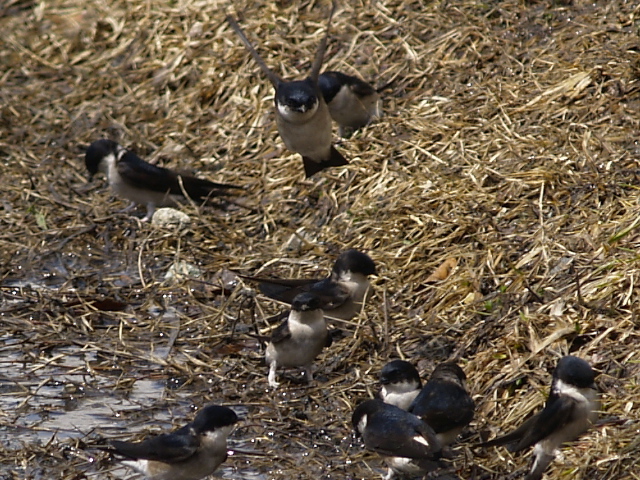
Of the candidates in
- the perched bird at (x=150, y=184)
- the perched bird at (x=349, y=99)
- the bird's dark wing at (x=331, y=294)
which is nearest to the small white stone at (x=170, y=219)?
the perched bird at (x=150, y=184)

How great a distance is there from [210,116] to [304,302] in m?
4.28

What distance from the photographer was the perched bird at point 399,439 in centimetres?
518

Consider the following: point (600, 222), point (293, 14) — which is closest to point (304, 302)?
point (600, 222)

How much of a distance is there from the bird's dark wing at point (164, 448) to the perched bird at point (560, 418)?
1.31 metres

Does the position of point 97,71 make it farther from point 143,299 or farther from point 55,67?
point 143,299

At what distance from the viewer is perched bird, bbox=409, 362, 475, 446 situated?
5406mm

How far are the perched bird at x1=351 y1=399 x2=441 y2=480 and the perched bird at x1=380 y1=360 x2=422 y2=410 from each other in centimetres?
34

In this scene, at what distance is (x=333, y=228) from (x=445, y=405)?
3.02m

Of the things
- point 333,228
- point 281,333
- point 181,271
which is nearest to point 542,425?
point 281,333

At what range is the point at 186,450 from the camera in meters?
5.27

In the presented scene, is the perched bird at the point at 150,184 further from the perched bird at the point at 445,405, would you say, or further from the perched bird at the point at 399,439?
the perched bird at the point at 399,439

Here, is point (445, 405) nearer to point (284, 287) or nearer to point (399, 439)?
point (399, 439)

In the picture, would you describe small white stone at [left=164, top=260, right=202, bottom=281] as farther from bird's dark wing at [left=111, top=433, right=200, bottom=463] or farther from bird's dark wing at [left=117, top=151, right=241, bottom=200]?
bird's dark wing at [left=111, top=433, right=200, bottom=463]

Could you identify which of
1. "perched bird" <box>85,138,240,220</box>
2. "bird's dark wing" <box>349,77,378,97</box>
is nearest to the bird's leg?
"perched bird" <box>85,138,240,220</box>
